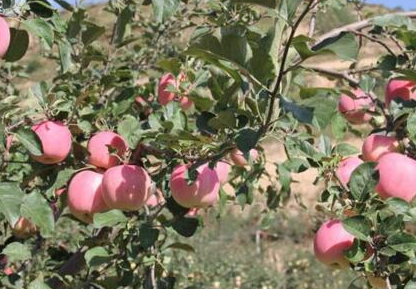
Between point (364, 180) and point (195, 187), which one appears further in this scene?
point (195, 187)

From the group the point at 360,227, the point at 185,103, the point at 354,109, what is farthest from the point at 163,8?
the point at 354,109

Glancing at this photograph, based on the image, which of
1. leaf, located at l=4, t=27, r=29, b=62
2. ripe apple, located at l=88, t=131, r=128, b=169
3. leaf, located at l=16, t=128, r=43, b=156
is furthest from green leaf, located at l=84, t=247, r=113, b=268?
leaf, located at l=4, t=27, r=29, b=62

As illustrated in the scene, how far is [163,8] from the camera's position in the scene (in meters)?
1.04

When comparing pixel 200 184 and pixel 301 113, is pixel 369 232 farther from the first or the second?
pixel 200 184

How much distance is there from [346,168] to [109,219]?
0.47m

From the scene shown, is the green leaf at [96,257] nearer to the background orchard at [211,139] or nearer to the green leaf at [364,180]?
the background orchard at [211,139]

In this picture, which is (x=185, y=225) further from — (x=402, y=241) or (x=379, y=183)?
(x=402, y=241)

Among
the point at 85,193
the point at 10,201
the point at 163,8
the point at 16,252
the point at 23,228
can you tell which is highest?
the point at 163,8

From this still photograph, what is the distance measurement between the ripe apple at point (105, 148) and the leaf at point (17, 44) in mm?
216

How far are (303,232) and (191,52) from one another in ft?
22.3

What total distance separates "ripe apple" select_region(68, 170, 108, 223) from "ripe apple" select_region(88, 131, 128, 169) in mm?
30

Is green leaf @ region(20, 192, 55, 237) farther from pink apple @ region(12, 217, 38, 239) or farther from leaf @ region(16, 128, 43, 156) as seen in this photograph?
pink apple @ region(12, 217, 38, 239)

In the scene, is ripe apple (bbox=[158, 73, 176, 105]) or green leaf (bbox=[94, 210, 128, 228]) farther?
ripe apple (bbox=[158, 73, 176, 105])

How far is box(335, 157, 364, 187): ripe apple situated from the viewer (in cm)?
121
